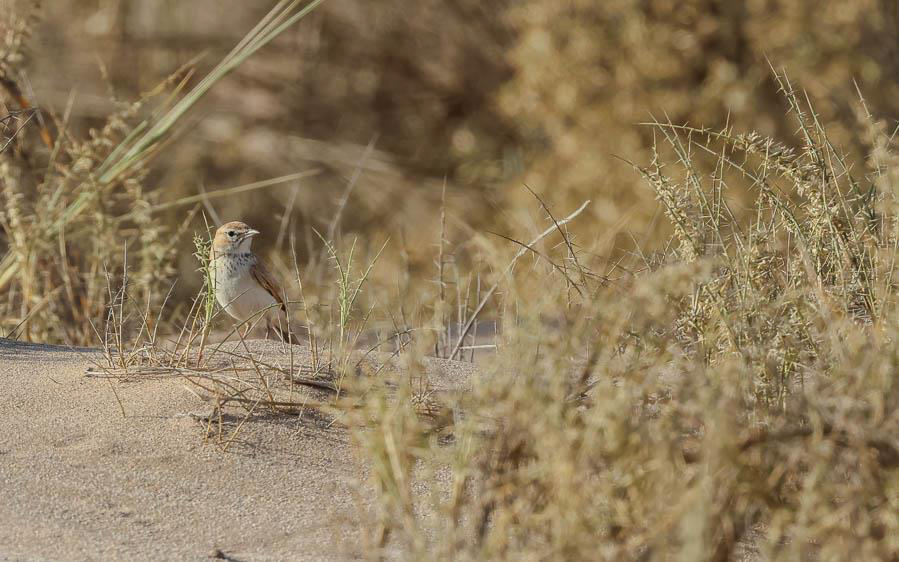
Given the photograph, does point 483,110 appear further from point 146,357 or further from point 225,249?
point 146,357

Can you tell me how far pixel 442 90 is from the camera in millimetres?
10703

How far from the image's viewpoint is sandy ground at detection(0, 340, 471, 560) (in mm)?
2559

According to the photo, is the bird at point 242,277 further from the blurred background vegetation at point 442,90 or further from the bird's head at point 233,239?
the blurred background vegetation at point 442,90

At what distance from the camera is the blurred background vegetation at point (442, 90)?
841cm

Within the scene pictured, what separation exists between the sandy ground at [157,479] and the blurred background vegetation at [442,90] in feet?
15.9

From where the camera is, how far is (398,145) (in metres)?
10.8

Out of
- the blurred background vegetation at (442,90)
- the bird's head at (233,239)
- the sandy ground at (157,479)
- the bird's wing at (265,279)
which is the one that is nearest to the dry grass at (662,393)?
the sandy ground at (157,479)

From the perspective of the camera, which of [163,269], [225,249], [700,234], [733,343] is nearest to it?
[733,343]

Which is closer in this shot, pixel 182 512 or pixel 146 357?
pixel 182 512

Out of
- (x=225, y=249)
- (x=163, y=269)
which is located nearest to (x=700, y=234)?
(x=225, y=249)

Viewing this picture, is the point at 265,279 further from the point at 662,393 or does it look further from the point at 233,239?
the point at 662,393

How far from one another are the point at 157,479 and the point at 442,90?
26.6ft

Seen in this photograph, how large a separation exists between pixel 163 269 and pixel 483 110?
5440mm

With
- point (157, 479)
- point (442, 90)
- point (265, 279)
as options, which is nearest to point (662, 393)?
point (157, 479)
